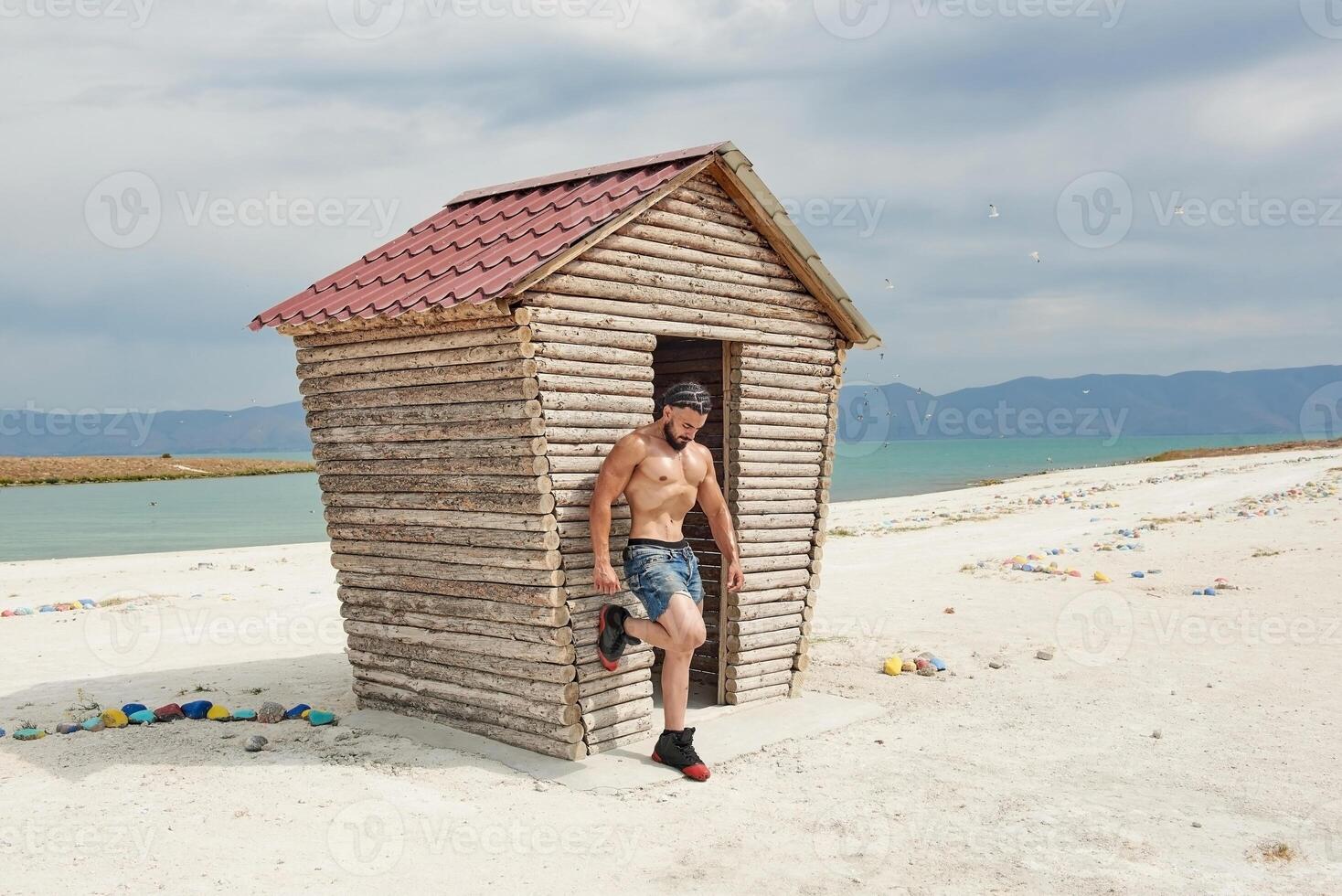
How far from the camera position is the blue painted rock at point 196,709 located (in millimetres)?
8445

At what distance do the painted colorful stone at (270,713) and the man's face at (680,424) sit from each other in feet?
12.7

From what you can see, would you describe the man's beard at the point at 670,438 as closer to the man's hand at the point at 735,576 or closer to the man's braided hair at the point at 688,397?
the man's braided hair at the point at 688,397

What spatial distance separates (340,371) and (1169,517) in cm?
2024

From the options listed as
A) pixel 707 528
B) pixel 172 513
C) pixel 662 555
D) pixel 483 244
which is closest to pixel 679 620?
pixel 662 555

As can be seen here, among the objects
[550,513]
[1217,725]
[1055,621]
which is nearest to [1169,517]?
[1055,621]

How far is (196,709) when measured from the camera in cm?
847

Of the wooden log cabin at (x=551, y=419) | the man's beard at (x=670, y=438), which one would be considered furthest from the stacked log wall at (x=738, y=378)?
the man's beard at (x=670, y=438)

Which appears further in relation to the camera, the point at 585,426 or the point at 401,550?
the point at 401,550

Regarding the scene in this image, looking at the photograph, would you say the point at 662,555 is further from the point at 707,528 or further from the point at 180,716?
the point at 180,716

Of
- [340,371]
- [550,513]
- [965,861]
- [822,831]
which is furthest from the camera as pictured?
→ [340,371]

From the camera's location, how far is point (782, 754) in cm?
761

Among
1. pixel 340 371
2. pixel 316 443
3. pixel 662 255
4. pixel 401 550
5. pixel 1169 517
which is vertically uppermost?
pixel 662 255

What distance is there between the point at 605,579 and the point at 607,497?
1.75ft

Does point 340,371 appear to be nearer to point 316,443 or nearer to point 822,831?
point 316,443
